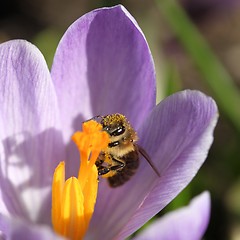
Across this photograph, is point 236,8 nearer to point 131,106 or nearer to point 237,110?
point 237,110

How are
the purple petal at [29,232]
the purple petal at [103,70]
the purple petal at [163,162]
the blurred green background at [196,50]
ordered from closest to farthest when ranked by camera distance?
the purple petal at [29,232], the purple petal at [163,162], the purple petal at [103,70], the blurred green background at [196,50]

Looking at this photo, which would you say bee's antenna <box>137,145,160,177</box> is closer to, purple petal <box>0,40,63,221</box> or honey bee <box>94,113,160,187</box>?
honey bee <box>94,113,160,187</box>

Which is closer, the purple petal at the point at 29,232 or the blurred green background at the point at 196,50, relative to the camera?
the purple petal at the point at 29,232

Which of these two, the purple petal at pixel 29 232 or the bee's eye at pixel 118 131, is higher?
the purple petal at pixel 29 232

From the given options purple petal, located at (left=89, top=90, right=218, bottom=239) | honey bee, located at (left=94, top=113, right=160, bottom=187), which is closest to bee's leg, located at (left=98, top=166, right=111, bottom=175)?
honey bee, located at (left=94, top=113, right=160, bottom=187)

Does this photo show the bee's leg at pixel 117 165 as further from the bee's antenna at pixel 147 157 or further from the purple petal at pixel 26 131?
the purple petal at pixel 26 131

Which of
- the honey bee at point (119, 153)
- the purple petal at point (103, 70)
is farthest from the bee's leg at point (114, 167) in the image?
the purple petal at point (103, 70)

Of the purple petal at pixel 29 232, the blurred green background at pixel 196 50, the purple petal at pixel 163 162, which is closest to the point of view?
the purple petal at pixel 29 232

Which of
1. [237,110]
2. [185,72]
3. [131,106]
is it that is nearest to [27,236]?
[131,106]
